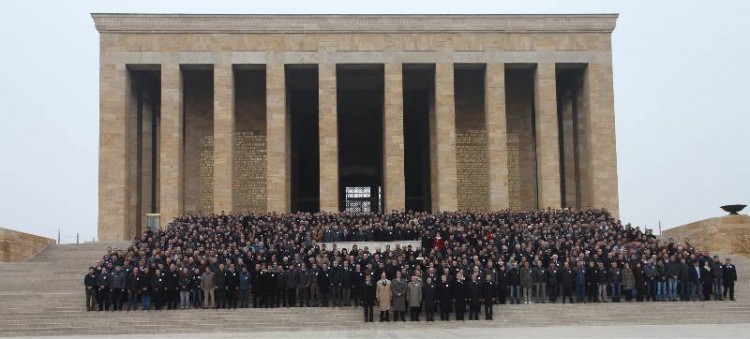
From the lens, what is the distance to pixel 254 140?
131 ft

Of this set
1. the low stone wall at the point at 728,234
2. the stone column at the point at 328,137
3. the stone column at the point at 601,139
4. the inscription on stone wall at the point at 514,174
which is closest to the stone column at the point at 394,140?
the stone column at the point at 328,137

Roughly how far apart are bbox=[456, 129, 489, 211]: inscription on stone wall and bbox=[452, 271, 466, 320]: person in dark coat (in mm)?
19086

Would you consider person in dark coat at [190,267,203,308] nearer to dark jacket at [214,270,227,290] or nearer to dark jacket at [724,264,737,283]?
dark jacket at [214,270,227,290]

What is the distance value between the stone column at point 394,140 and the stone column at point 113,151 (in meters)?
10.7

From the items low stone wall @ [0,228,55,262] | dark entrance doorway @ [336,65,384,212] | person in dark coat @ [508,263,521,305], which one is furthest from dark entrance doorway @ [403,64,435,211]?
person in dark coat @ [508,263,521,305]

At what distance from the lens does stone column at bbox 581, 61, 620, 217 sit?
122 feet

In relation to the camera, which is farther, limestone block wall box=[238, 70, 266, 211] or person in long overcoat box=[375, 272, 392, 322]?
limestone block wall box=[238, 70, 266, 211]

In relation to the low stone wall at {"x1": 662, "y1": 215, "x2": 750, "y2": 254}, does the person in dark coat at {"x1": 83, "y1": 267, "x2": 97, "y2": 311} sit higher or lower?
lower

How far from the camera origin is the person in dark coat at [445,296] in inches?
799

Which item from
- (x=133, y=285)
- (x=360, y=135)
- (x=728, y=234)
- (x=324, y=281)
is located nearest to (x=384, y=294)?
(x=324, y=281)

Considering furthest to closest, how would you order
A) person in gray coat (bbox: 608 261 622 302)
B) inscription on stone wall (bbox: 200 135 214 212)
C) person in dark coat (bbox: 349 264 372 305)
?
inscription on stone wall (bbox: 200 135 214 212) < person in gray coat (bbox: 608 261 622 302) < person in dark coat (bbox: 349 264 372 305)

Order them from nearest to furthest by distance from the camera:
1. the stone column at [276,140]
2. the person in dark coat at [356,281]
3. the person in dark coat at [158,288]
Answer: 1. the person in dark coat at [356,281]
2. the person in dark coat at [158,288]
3. the stone column at [276,140]

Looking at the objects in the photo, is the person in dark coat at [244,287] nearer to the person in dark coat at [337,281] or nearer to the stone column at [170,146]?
the person in dark coat at [337,281]

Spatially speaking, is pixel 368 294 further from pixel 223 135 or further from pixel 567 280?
pixel 223 135
